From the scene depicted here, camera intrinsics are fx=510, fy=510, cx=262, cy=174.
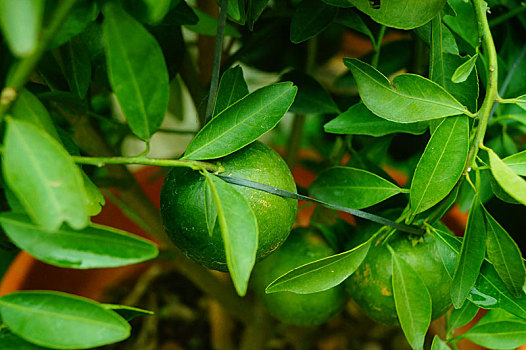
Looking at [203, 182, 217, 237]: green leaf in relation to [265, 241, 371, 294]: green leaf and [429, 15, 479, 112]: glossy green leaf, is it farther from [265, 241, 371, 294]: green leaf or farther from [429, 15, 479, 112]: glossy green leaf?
[429, 15, 479, 112]: glossy green leaf

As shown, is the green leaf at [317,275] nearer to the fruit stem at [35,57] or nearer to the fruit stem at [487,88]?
the fruit stem at [487,88]

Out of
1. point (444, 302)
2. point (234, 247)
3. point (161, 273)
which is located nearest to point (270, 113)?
point (234, 247)

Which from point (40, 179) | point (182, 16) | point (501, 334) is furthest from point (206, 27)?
point (501, 334)

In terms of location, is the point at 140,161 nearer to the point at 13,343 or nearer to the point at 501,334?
the point at 13,343

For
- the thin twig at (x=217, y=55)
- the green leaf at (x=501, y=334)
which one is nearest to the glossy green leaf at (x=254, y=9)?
the thin twig at (x=217, y=55)

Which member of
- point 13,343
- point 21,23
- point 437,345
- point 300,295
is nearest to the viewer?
point 21,23

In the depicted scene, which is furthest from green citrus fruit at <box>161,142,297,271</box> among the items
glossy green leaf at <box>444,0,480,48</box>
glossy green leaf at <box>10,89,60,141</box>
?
glossy green leaf at <box>444,0,480,48</box>

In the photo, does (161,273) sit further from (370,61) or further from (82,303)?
(82,303)
